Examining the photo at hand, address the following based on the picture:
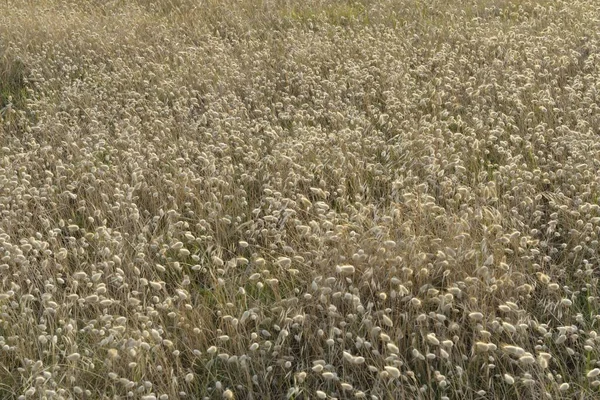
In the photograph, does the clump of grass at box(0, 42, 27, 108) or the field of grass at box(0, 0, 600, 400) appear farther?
the clump of grass at box(0, 42, 27, 108)

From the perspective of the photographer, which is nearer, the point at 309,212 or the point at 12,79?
the point at 309,212

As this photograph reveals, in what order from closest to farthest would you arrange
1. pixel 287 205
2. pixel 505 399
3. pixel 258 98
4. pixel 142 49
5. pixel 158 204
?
1. pixel 505 399
2. pixel 287 205
3. pixel 158 204
4. pixel 258 98
5. pixel 142 49

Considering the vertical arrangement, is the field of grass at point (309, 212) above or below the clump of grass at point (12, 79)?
above

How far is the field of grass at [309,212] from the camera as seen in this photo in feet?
9.35

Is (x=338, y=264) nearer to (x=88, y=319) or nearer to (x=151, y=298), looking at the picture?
(x=151, y=298)

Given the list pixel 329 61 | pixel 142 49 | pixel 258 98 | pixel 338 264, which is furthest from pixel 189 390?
pixel 142 49

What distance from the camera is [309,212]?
3863mm

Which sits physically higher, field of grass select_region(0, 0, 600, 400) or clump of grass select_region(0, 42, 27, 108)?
field of grass select_region(0, 0, 600, 400)

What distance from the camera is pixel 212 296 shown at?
3.37 meters

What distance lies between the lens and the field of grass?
9.35 feet

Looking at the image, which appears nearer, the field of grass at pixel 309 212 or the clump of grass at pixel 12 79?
the field of grass at pixel 309 212

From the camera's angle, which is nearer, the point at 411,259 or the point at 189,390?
the point at 189,390

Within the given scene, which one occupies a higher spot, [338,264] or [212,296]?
[338,264]

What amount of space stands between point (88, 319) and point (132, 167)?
4.48 ft
